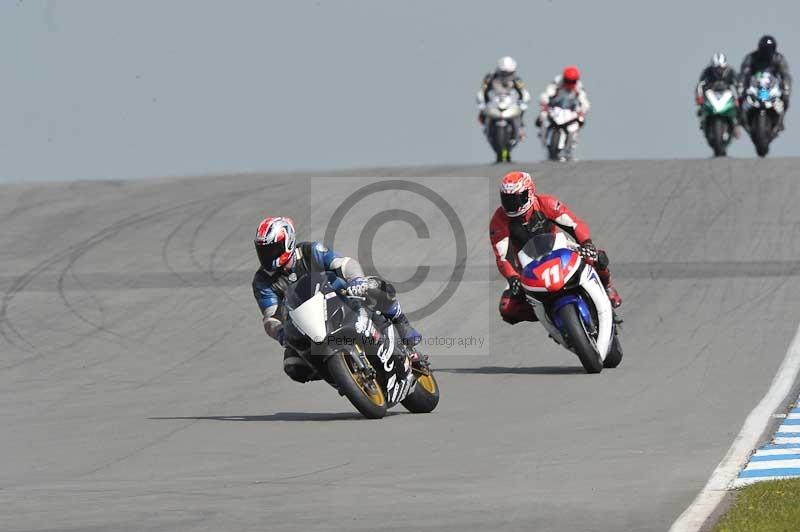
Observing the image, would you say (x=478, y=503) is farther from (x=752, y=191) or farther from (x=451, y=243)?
(x=752, y=191)

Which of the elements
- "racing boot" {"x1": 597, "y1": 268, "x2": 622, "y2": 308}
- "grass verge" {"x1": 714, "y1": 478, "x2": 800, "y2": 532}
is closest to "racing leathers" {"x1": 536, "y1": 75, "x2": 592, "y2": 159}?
"racing boot" {"x1": 597, "y1": 268, "x2": 622, "y2": 308}

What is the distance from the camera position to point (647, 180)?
26.6m

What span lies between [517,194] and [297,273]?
9.99 feet

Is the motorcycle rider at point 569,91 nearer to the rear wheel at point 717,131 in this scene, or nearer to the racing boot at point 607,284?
the rear wheel at point 717,131

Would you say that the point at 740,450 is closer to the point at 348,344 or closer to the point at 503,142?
the point at 348,344

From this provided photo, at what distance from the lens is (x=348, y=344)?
10961 mm

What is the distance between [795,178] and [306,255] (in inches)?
622

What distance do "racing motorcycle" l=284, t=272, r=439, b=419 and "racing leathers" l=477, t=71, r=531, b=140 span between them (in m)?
20.2

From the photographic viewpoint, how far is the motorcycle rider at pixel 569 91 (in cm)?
3106

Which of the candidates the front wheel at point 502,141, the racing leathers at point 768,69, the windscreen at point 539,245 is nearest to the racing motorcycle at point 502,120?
the front wheel at point 502,141

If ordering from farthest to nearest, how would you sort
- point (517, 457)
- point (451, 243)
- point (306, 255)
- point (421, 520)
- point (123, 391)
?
point (451, 243), point (123, 391), point (306, 255), point (517, 457), point (421, 520)

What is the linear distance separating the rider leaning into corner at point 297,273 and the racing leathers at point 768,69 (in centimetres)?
1929

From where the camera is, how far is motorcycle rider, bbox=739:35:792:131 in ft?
97.8

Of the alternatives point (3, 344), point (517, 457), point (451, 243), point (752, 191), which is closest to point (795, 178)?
point (752, 191)
